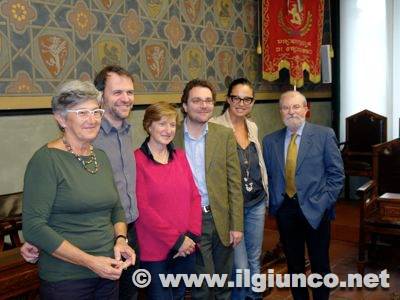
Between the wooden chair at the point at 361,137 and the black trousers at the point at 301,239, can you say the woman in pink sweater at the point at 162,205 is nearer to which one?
the black trousers at the point at 301,239

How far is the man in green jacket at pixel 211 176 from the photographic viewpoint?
2.43 metres

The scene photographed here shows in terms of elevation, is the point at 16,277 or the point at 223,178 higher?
the point at 223,178

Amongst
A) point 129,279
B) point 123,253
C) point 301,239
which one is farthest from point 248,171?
point 123,253

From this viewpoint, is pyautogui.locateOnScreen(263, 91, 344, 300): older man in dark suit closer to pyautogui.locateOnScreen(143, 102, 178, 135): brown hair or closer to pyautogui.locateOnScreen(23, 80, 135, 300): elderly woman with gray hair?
pyautogui.locateOnScreen(143, 102, 178, 135): brown hair

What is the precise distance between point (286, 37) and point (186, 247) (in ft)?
11.9

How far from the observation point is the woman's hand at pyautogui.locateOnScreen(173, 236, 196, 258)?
2.19m

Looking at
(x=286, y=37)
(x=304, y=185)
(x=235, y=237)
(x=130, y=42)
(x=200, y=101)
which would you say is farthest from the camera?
(x=286, y=37)

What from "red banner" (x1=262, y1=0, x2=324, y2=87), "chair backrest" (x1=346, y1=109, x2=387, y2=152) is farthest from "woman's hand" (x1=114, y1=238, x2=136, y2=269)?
"chair backrest" (x1=346, y1=109, x2=387, y2=152)

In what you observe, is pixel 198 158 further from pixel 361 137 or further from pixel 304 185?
pixel 361 137

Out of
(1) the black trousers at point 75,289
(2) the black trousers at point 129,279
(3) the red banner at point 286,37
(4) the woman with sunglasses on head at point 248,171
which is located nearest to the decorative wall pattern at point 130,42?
(3) the red banner at point 286,37

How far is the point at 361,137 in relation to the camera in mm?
5887

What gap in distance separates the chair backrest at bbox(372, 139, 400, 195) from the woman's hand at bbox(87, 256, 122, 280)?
306 centimetres

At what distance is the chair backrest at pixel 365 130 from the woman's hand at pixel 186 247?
13.7ft

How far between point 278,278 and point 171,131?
5.39ft
